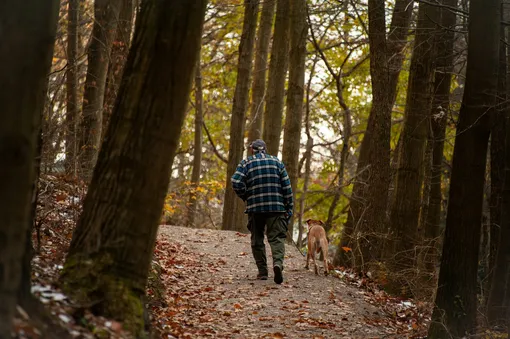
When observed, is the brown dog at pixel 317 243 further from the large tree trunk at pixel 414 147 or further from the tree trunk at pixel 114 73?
the tree trunk at pixel 114 73

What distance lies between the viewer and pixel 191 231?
1744cm

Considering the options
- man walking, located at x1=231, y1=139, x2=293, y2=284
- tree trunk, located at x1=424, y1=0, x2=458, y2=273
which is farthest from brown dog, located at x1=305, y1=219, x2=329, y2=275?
tree trunk, located at x1=424, y1=0, x2=458, y2=273

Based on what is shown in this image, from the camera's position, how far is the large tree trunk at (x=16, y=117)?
4.32 m

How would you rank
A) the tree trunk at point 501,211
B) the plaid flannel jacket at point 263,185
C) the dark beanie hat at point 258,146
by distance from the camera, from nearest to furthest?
1. the tree trunk at point 501,211
2. the plaid flannel jacket at point 263,185
3. the dark beanie hat at point 258,146

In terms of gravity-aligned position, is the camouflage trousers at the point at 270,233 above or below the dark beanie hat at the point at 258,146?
below

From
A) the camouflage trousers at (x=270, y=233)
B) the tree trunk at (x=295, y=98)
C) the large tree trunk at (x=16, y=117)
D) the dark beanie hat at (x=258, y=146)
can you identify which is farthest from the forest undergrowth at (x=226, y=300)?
the tree trunk at (x=295, y=98)

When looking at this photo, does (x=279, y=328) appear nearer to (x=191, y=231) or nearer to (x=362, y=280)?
(x=362, y=280)

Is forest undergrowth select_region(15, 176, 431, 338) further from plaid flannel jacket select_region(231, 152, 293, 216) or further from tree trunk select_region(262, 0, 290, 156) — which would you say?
tree trunk select_region(262, 0, 290, 156)

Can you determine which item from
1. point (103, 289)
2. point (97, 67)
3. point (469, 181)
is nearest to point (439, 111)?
point (469, 181)

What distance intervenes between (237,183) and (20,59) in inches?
276

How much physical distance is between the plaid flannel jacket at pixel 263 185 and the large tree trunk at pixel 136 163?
16.9 ft

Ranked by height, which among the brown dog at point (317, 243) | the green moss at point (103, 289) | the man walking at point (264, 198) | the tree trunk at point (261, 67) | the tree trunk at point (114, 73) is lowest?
the green moss at point (103, 289)

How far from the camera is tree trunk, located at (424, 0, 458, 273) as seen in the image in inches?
506

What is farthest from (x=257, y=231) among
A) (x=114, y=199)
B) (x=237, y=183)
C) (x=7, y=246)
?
(x=7, y=246)
